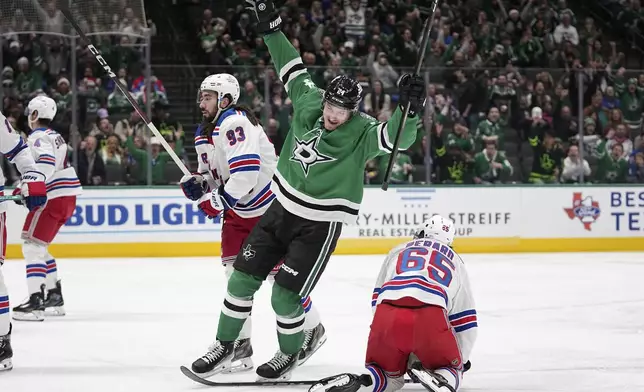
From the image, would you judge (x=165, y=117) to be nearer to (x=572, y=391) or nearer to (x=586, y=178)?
(x=586, y=178)

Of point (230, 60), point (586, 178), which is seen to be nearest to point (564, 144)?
point (586, 178)

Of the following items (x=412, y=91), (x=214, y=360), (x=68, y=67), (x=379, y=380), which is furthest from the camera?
(x=68, y=67)

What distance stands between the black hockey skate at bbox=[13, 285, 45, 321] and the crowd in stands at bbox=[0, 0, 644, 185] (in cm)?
235

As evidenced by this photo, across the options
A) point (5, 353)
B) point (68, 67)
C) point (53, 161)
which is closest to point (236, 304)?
point (5, 353)

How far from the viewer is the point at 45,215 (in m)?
6.53

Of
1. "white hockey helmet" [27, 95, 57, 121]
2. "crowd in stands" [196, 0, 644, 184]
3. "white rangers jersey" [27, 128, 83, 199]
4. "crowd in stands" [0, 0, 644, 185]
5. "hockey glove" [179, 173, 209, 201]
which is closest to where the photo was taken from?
"hockey glove" [179, 173, 209, 201]

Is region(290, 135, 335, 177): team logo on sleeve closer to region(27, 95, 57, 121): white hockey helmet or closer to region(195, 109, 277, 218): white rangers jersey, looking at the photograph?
region(195, 109, 277, 218): white rangers jersey

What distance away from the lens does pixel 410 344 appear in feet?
12.0

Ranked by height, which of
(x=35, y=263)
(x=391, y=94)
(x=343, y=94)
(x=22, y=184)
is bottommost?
(x=35, y=263)

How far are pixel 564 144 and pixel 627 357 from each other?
6.59m

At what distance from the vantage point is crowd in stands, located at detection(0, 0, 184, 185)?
9953mm

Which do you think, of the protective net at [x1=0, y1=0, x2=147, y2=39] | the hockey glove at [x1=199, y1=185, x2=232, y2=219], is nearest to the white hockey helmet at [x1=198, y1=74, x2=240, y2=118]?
the hockey glove at [x1=199, y1=185, x2=232, y2=219]

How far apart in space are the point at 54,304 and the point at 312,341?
2.48 metres

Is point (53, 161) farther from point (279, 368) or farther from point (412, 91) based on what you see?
point (412, 91)
